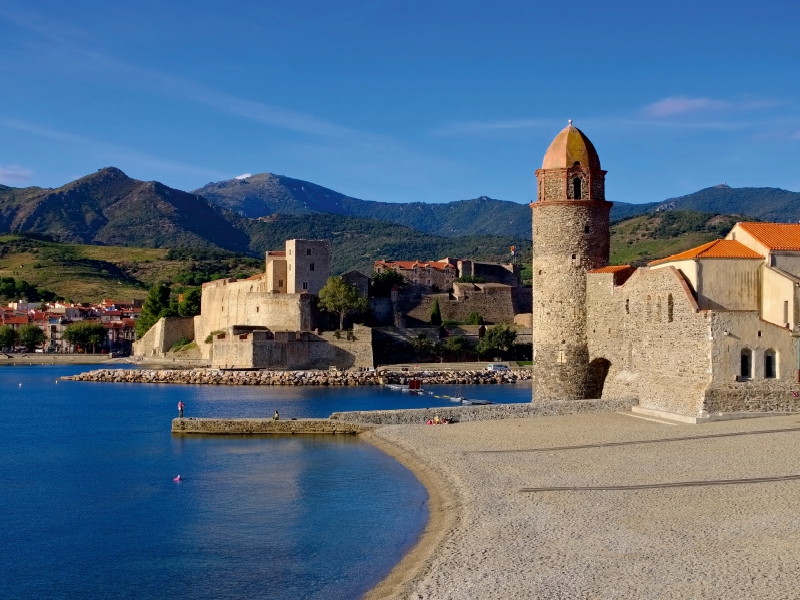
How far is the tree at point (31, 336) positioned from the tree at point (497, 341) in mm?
37694

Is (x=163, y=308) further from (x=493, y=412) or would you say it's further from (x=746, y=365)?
(x=746, y=365)

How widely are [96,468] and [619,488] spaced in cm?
1133

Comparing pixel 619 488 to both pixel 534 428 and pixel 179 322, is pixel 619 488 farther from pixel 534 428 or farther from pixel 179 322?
pixel 179 322

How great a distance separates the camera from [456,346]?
53.3 meters

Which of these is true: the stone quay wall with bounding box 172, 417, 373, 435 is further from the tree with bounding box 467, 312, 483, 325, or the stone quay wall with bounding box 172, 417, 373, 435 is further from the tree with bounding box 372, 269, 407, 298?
the tree with bounding box 467, 312, 483, 325

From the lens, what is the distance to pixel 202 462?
20.6m

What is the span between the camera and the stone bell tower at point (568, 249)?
2412cm

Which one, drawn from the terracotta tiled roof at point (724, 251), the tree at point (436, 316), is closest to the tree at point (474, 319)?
the tree at point (436, 316)

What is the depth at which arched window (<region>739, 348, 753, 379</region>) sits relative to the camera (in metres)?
19.9

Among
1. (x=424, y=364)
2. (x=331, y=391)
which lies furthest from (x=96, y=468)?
(x=424, y=364)

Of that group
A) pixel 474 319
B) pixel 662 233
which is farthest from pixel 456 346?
pixel 662 233

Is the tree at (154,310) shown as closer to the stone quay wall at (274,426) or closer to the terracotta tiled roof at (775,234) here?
the stone quay wall at (274,426)

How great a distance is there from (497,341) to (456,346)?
2.20m

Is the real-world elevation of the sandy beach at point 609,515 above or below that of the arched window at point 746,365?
below
